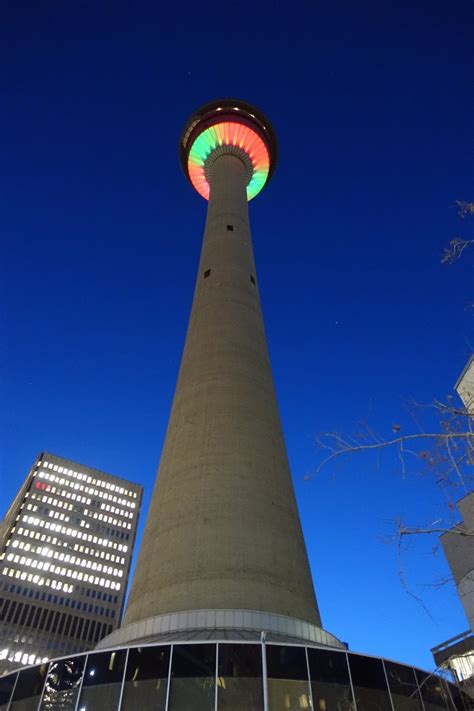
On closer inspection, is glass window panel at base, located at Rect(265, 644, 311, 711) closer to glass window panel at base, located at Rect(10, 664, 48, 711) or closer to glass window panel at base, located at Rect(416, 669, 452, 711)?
glass window panel at base, located at Rect(416, 669, 452, 711)

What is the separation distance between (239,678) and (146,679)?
2.39 metres

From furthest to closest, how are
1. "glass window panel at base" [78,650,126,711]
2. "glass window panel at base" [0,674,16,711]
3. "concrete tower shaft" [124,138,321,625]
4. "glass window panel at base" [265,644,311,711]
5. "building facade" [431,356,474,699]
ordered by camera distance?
1. "building facade" [431,356,474,699]
2. "concrete tower shaft" [124,138,321,625]
3. "glass window panel at base" [0,674,16,711]
4. "glass window panel at base" [78,650,126,711]
5. "glass window panel at base" [265,644,311,711]

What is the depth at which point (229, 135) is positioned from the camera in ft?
159

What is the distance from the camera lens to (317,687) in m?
13.4

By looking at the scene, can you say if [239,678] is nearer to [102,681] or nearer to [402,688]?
[102,681]

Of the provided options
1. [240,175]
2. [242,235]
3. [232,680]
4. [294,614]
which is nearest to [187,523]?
[294,614]

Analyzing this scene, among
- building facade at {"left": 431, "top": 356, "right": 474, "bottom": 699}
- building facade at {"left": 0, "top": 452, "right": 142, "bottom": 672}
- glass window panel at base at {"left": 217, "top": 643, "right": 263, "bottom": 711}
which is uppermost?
building facade at {"left": 0, "top": 452, "right": 142, "bottom": 672}

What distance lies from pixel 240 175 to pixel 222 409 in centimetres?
2762

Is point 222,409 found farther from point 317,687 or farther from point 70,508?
point 70,508

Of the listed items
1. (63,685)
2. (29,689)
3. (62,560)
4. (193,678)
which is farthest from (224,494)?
(62,560)

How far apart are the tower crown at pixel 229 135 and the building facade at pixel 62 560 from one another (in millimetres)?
88170

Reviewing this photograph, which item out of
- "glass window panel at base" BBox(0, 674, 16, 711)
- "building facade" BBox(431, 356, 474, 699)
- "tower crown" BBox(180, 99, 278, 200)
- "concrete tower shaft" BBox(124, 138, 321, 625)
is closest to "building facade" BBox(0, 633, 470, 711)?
"glass window panel at base" BBox(0, 674, 16, 711)

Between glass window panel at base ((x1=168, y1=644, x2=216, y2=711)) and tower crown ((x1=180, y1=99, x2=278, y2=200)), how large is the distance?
42723mm

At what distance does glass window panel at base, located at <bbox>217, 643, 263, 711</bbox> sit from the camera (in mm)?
12805
